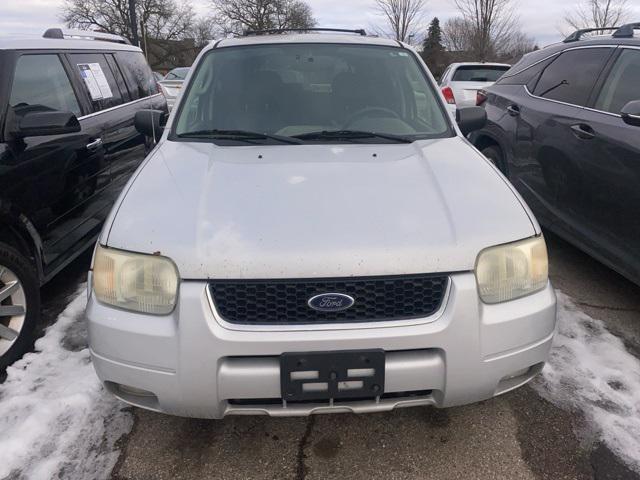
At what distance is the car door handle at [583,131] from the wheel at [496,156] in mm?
1055

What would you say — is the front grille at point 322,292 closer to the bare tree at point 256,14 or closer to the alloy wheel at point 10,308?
the alloy wheel at point 10,308

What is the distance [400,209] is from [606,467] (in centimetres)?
139

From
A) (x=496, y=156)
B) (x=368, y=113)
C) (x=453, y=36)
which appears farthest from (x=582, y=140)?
(x=453, y=36)

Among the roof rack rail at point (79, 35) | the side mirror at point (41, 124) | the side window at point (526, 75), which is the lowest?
the side mirror at point (41, 124)

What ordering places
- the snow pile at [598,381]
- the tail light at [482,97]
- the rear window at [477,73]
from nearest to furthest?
the snow pile at [598,381]
the tail light at [482,97]
the rear window at [477,73]

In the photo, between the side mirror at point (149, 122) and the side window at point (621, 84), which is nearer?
the side mirror at point (149, 122)

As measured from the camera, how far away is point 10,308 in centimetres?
289

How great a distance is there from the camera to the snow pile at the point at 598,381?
239cm

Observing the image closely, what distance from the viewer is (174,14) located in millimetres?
44188

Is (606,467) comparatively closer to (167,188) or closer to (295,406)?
(295,406)

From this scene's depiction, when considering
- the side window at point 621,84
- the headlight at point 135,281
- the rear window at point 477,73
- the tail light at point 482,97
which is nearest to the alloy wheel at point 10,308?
the headlight at point 135,281

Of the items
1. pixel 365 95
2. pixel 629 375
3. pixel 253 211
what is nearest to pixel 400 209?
pixel 253 211

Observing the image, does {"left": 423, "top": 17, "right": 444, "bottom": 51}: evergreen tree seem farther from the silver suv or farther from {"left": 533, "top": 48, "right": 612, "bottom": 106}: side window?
the silver suv

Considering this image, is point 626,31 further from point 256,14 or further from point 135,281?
point 256,14
